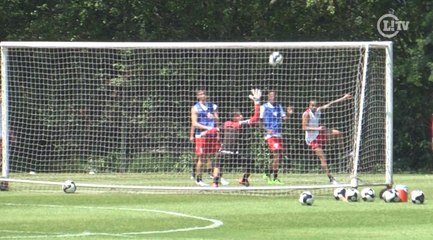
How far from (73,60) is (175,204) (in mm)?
10035

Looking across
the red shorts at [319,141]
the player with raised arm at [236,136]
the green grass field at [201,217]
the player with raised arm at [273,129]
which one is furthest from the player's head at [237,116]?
the green grass field at [201,217]

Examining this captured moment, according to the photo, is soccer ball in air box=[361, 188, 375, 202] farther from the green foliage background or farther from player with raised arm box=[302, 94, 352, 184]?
the green foliage background

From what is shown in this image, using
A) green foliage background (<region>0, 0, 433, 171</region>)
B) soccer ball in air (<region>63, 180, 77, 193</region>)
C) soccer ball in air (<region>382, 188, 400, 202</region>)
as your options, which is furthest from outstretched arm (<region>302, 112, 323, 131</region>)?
green foliage background (<region>0, 0, 433, 171</region>)

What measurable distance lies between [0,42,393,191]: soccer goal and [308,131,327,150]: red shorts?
14 centimetres

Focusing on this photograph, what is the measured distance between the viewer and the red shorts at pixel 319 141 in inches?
963

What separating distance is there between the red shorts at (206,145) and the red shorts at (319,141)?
6.64 feet

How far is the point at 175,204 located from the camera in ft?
62.7

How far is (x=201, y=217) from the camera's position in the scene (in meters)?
16.5

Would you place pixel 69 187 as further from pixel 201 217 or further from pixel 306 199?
pixel 201 217

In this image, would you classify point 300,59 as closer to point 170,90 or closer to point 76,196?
point 170,90

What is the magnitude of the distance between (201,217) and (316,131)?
866cm

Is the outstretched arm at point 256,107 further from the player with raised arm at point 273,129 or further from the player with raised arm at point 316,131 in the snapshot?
the player with raised arm at point 316,131

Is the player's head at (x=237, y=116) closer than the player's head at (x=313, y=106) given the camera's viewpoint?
No

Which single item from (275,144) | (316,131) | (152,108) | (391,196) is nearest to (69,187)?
(275,144)
